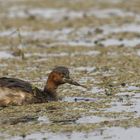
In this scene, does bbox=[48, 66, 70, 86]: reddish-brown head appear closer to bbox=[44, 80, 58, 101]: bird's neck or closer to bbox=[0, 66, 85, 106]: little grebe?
bbox=[44, 80, 58, 101]: bird's neck

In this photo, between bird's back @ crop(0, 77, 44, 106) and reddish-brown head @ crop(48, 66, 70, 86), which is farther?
reddish-brown head @ crop(48, 66, 70, 86)

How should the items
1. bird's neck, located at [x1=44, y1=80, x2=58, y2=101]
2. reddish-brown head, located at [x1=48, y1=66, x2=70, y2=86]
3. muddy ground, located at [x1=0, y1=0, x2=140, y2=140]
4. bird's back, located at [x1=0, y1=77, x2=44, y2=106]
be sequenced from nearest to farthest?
muddy ground, located at [x1=0, y1=0, x2=140, y2=140], bird's back, located at [x1=0, y1=77, x2=44, y2=106], bird's neck, located at [x1=44, y1=80, x2=58, y2=101], reddish-brown head, located at [x1=48, y1=66, x2=70, y2=86]

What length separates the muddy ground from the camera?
9703mm

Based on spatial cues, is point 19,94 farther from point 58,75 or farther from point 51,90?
point 58,75

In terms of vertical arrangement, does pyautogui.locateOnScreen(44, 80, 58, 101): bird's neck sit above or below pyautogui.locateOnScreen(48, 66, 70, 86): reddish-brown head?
below

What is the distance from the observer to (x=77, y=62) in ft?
50.7

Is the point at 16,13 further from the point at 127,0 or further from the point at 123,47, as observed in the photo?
the point at 123,47

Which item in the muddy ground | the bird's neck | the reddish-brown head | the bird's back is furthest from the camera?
the reddish-brown head

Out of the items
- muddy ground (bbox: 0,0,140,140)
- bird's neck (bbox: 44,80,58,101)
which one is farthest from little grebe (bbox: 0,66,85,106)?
muddy ground (bbox: 0,0,140,140)

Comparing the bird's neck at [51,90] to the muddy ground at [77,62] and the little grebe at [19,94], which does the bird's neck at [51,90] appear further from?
the muddy ground at [77,62]

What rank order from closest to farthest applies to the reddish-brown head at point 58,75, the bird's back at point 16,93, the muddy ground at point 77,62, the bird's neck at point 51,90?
the muddy ground at point 77,62, the bird's back at point 16,93, the bird's neck at point 51,90, the reddish-brown head at point 58,75

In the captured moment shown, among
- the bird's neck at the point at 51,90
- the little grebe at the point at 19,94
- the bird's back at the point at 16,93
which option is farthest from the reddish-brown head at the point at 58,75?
the bird's back at the point at 16,93

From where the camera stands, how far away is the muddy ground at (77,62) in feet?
31.8

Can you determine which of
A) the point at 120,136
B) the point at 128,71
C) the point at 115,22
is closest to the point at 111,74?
the point at 128,71
